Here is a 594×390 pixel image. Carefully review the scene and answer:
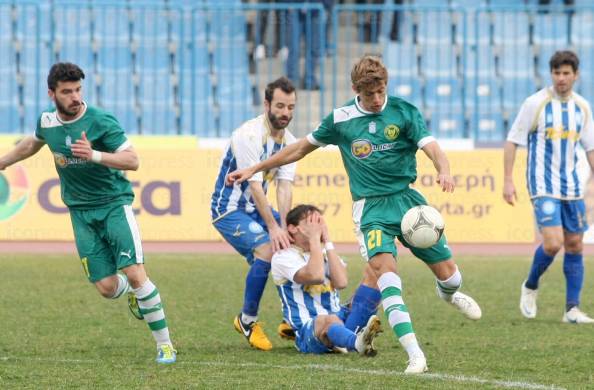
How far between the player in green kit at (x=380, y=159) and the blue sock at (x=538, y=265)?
108 inches

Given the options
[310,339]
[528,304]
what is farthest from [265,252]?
[528,304]

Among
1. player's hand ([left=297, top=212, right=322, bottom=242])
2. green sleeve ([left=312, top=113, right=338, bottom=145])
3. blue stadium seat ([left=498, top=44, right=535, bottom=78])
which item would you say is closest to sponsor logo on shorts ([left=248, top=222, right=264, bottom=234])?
player's hand ([left=297, top=212, right=322, bottom=242])

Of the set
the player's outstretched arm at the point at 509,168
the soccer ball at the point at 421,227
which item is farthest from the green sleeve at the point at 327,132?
the player's outstretched arm at the point at 509,168

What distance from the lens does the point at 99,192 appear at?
332 inches

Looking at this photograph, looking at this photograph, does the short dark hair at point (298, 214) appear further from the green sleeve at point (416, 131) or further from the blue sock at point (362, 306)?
the green sleeve at point (416, 131)

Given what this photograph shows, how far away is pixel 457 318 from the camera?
35.5 ft

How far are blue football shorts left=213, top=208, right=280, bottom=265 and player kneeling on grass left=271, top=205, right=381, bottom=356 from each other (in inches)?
20.0

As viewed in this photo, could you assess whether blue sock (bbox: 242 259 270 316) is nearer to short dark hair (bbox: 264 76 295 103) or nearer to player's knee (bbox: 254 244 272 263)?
player's knee (bbox: 254 244 272 263)

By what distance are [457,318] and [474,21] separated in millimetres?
12439

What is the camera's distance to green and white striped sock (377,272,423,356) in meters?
7.32

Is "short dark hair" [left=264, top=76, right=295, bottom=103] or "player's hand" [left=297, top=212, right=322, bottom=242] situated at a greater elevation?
"short dark hair" [left=264, top=76, right=295, bottom=103]

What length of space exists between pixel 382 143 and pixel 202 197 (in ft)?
34.2

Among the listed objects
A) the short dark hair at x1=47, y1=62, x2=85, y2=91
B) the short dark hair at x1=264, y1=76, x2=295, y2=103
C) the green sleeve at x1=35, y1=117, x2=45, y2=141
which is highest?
the short dark hair at x1=47, y1=62, x2=85, y2=91

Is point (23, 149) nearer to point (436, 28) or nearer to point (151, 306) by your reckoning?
point (151, 306)
